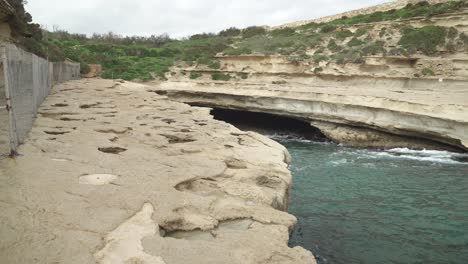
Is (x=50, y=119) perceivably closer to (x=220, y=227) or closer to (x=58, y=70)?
(x=220, y=227)

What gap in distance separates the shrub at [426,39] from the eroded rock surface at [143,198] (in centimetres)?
1566

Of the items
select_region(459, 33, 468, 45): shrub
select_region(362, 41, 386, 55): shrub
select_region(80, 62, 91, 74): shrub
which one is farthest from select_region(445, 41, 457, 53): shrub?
select_region(80, 62, 91, 74): shrub

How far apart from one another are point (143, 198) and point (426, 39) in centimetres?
2006

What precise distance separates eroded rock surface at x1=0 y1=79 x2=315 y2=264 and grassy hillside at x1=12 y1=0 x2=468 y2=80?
49.9 feet

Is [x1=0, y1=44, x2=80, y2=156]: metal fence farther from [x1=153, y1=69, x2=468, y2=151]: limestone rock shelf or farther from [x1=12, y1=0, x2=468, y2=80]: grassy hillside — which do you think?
[x1=153, y1=69, x2=468, y2=151]: limestone rock shelf

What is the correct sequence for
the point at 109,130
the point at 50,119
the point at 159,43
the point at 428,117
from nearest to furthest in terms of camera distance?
1. the point at 109,130
2. the point at 50,119
3. the point at 428,117
4. the point at 159,43

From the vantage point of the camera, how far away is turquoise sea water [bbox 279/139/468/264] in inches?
293

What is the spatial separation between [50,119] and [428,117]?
Answer: 13.0 meters

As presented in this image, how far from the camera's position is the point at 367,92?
18.8 metres

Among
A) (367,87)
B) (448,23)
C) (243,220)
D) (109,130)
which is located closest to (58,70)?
(109,130)

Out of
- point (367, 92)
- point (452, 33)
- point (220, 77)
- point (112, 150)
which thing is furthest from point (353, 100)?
point (112, 150)

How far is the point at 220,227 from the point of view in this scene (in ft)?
13.5

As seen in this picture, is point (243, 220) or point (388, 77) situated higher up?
point (388, 77)

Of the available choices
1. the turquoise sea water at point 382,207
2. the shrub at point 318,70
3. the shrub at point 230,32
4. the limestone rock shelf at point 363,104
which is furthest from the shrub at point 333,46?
the shrub at point 230,32
